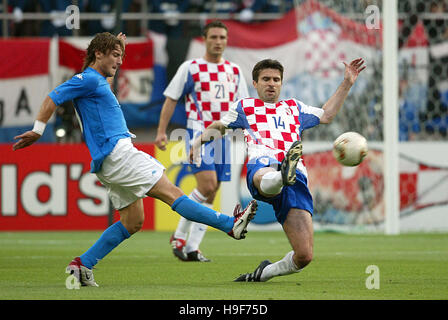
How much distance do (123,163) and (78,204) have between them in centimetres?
717

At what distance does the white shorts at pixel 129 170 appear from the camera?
595 centimetres

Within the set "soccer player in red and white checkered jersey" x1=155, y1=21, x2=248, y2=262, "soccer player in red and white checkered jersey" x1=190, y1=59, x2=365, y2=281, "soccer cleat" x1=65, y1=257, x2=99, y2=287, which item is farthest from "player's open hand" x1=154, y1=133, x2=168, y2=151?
"soccer cleat" x1=65, y1=257, x2=99, y2=287

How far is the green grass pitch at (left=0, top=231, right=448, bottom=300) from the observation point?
5402 mm

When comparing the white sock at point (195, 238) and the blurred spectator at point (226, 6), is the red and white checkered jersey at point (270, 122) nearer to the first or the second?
the white sock at point (195, 238)

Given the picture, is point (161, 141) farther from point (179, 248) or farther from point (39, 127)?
point (39, 127)

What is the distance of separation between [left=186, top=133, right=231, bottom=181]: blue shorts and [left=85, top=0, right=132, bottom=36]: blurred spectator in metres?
6.43

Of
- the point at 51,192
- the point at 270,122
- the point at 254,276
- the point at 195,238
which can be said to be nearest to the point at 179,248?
the point at 195,238

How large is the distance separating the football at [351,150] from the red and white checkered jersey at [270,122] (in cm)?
34

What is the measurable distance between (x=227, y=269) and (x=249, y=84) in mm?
Answer: 7104

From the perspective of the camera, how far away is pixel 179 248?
27.8 ft

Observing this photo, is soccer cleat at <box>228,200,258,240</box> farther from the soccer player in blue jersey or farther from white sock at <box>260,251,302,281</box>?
white sock at <box>260,251,302,281</box>

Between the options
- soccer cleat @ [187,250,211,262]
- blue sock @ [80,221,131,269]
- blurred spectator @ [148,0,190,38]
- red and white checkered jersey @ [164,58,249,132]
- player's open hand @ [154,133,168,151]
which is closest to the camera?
blue sock @ [80,221,131,269]

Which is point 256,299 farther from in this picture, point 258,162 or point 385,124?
point 385,124

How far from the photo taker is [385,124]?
475 inches
